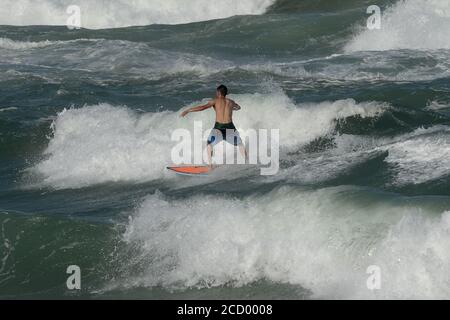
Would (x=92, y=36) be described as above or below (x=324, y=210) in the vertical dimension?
above

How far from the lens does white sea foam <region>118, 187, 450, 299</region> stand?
9445mm

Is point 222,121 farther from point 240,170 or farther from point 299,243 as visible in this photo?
point 299,243

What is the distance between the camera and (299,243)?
10.5 metres

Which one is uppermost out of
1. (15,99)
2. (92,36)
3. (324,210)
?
(92,36)

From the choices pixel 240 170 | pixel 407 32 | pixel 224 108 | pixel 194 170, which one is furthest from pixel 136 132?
pixel 407 32

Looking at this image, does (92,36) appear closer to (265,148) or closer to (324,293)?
(265,148)

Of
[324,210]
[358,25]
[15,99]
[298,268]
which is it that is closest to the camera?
[298,268]

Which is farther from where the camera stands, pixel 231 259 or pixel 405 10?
pixel 405 10

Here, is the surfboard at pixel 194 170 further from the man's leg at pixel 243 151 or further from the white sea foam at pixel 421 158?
the white sea foam at pixel 421 158

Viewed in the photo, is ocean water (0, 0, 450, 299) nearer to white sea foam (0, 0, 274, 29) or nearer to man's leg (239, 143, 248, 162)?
man's leg (239, 143, 248, 162)

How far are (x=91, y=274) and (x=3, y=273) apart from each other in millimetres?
1091

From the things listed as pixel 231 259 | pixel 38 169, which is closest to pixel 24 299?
pixel 231 259

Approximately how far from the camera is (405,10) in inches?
1098

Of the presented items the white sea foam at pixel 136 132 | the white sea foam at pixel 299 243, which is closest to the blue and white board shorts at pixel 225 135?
the white sea foam at pixel 136 132
